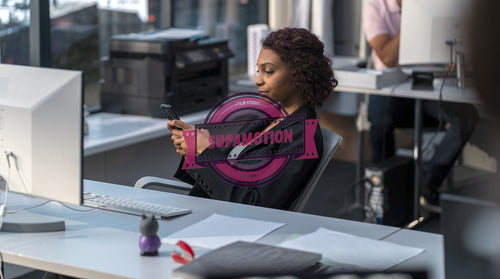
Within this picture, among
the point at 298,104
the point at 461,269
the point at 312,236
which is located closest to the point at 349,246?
the point at 312,236

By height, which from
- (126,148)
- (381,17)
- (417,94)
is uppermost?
(381,17)

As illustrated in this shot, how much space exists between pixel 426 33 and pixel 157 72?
1.37 meters

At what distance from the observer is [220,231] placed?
58.6 inches

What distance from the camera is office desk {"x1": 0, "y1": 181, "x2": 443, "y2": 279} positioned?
1.26 metres

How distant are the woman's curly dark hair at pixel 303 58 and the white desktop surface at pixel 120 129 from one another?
1043mm

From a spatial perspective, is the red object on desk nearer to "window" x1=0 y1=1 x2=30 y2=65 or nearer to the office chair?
the office chair

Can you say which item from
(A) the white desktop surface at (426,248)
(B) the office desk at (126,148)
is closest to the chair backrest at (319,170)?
(A) the white desktop surface at (426,248)

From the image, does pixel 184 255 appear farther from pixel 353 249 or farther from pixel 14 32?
pixel 14 32

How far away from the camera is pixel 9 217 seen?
1553mm

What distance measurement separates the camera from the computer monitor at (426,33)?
301 centimetres

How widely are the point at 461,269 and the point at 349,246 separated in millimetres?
1676

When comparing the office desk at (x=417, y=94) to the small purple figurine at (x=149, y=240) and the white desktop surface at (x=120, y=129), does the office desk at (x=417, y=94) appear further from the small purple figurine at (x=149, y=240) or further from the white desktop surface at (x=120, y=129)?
the small purple figurine at (x=149, y=240)

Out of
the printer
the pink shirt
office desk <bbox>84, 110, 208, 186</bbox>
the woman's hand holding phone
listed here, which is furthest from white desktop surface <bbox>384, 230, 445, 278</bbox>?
the pink shirt

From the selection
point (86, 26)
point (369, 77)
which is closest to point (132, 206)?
point (369, 77)
